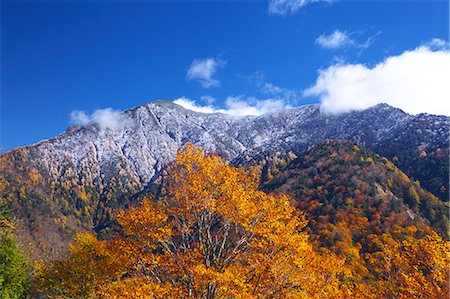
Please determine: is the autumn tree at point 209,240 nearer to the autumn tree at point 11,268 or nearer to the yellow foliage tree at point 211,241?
the yellow foliage tree at point 211,241

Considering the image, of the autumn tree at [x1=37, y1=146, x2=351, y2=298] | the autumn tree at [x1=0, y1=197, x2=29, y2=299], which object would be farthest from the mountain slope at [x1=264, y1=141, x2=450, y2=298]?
the autumn tree at [x1=37, y1=146, x2=351, y2=298]

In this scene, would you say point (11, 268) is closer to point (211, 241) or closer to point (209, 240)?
point (209, 240)

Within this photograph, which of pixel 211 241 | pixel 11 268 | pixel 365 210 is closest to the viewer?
pixel 211 241

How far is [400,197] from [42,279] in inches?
6320

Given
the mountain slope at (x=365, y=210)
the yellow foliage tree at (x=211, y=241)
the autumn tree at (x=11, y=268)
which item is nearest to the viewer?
the yellow foliage tree at (x=211, y=241)

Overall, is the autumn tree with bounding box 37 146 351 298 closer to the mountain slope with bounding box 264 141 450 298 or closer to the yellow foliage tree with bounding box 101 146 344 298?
the yellow foliage tree with bounding box 101 146 344 298

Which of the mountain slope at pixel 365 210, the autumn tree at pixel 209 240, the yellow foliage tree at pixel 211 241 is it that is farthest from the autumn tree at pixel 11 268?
the mountain slope at pixel 365 210

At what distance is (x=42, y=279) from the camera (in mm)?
44625

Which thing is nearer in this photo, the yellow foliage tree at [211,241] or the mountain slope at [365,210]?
the yellow foliage tree at [211,241]

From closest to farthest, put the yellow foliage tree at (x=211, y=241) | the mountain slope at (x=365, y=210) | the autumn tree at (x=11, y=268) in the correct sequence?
1. the yellow foliage tree at (x=211, y=241)
2. the autumn tree at (x=11, y=268)
3. the mountain slope at (x=365, y=210)

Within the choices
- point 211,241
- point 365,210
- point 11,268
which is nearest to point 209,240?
point 211,241

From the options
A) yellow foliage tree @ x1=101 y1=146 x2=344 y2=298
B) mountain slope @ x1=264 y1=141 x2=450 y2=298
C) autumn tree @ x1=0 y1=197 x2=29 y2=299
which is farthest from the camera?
mountain slope @ x1=264 y1=141 x2=450 y2=298

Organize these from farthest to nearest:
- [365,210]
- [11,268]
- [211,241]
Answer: [365,210], [11,268], [211,241]

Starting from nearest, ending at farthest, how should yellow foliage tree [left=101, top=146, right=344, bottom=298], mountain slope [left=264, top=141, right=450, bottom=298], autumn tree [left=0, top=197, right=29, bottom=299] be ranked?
yellow foliage tree [left=101, top=146, right=344, bottom=298], autumn tree [left=0, top=197, right=29, bottom=299], mountain slope [left=264, top=141, right=450, bottom=298]
